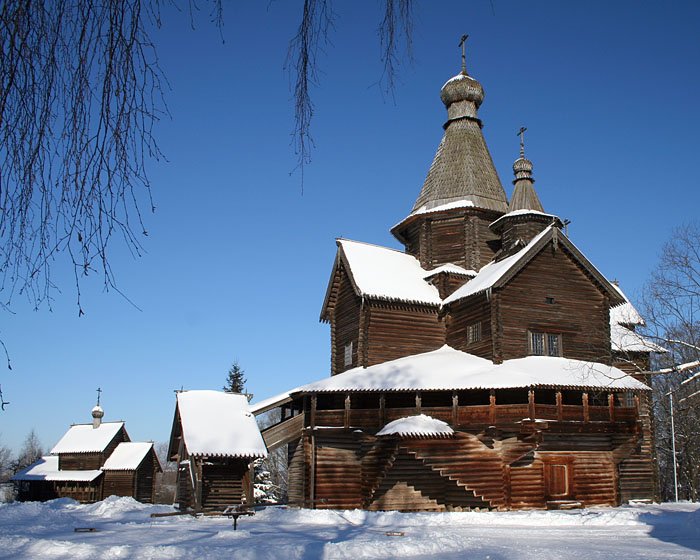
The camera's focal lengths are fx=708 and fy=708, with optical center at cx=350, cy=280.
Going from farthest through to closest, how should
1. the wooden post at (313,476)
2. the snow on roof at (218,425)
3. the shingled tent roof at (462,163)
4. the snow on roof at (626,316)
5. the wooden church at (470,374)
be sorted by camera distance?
the snow on roof at (626,316)
the shingled tent roof at (462,163)
the snow on roof at (218,425)
the wooden post at (313,476)
the wooden church at (470,374)

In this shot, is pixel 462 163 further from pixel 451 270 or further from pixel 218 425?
pixel 218 425

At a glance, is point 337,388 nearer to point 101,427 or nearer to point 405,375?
point 405,375

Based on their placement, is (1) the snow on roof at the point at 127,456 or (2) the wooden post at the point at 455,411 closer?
(2) the wooden post at the point at 455,411

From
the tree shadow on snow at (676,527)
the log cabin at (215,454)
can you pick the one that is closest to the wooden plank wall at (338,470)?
the log cabin at (215,454)

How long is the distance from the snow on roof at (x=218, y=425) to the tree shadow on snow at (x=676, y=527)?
14901 mm

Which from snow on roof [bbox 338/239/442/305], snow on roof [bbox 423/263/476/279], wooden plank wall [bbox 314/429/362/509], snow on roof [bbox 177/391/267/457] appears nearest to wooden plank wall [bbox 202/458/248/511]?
snow on roof [bbox 177/391/267/457]

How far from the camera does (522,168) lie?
116ft

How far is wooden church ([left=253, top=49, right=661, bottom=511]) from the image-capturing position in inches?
1000

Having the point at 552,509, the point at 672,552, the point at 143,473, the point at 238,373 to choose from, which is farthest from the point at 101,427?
the point at 672,552

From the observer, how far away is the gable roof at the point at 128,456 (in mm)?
54250

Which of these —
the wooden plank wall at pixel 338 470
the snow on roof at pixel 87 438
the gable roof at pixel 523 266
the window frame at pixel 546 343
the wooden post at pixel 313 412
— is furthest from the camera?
the snow on roof at pixel 87 438

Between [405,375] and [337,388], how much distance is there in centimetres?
273

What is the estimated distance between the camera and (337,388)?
26.7 metres

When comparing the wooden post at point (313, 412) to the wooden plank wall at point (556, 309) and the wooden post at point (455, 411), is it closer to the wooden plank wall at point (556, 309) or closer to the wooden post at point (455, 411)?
the wooden post at point (455, 411)
